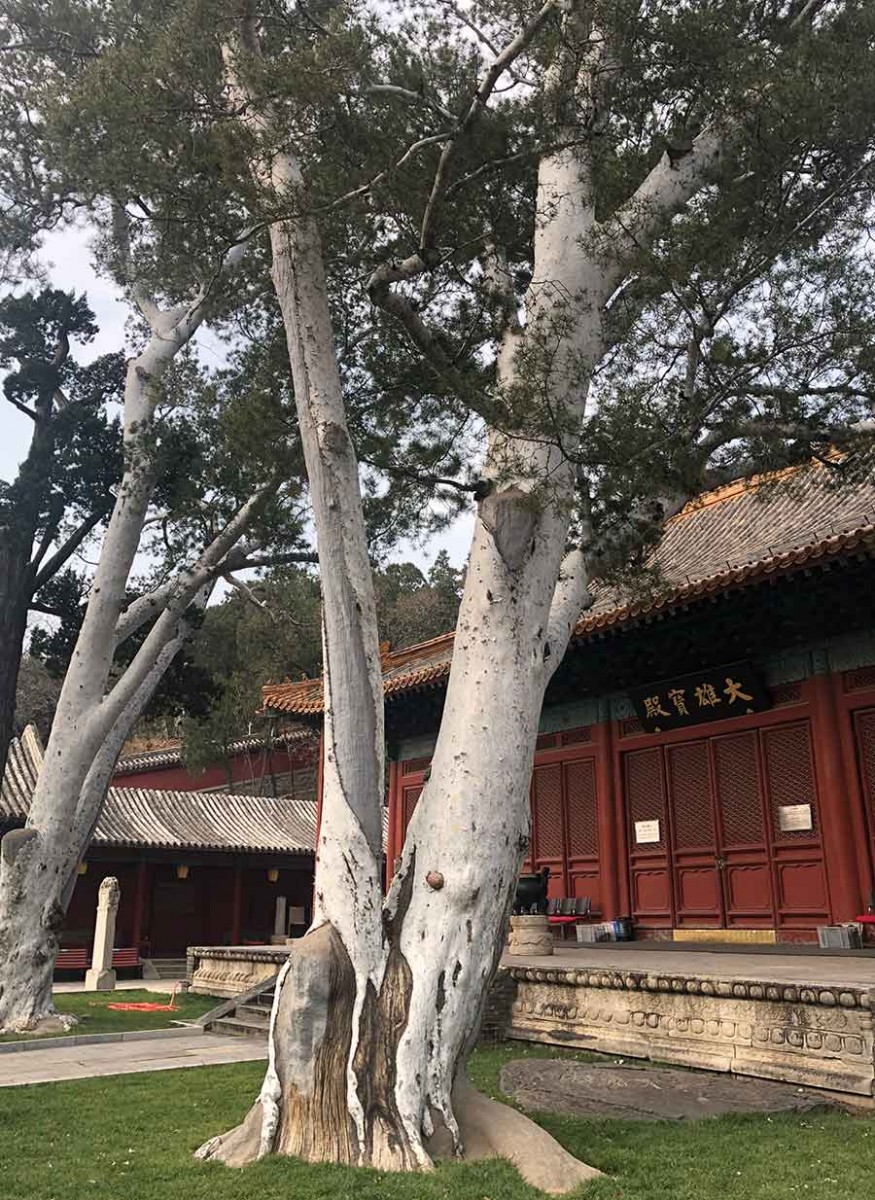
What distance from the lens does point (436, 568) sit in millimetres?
34812

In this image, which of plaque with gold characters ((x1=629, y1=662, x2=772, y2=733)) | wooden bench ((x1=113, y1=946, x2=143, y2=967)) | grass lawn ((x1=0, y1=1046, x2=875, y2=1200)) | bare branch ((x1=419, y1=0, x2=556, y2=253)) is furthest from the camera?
wooden bench ((x1=113, y1=946, x2=143, y2=967))

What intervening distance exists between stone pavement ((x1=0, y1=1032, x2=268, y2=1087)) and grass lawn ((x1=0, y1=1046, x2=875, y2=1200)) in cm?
135

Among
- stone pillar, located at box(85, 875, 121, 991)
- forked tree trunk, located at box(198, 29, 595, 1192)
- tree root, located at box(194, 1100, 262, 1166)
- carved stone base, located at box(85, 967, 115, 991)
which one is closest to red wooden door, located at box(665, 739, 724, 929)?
forked tree trunk, located at box(198, 29, 595, 1192)

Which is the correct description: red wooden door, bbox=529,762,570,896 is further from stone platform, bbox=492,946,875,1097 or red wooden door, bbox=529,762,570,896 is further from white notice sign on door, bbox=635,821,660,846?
stone platform, bbox=492,946,875,1097

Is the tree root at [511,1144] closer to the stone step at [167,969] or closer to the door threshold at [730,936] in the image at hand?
the door threshold at [730,936]

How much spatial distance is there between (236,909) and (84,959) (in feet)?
11.1

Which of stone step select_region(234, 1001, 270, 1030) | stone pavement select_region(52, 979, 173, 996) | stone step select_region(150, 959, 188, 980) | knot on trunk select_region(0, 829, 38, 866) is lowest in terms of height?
stone pavement select_region(52, 979, 173, 996)

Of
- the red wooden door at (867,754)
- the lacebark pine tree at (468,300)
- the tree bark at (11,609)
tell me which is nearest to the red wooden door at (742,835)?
the red wooden door at (867,754)

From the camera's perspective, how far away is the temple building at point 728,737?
26.8 ft

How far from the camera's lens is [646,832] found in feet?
33.0

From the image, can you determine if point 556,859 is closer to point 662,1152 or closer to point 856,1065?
point 856,1065

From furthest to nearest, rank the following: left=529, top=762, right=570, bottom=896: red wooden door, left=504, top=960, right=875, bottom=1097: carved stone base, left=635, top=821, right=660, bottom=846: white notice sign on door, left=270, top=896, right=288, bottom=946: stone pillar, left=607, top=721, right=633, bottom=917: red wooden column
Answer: left=270, top=896, right=288, bottom=946: stone pillar
left=529, top=762, right=570, bottom=896: red wooden door
left=607, top=721, right=633, bottom=917: red wooden column
left=635, top=821, right=660, bottom=846: white notice sign on door
left=504, top=960, right=875, bottom=1097: carved stone base

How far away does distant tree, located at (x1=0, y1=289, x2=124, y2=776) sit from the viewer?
33.4 ft

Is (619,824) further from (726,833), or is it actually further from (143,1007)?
(143,1007)
